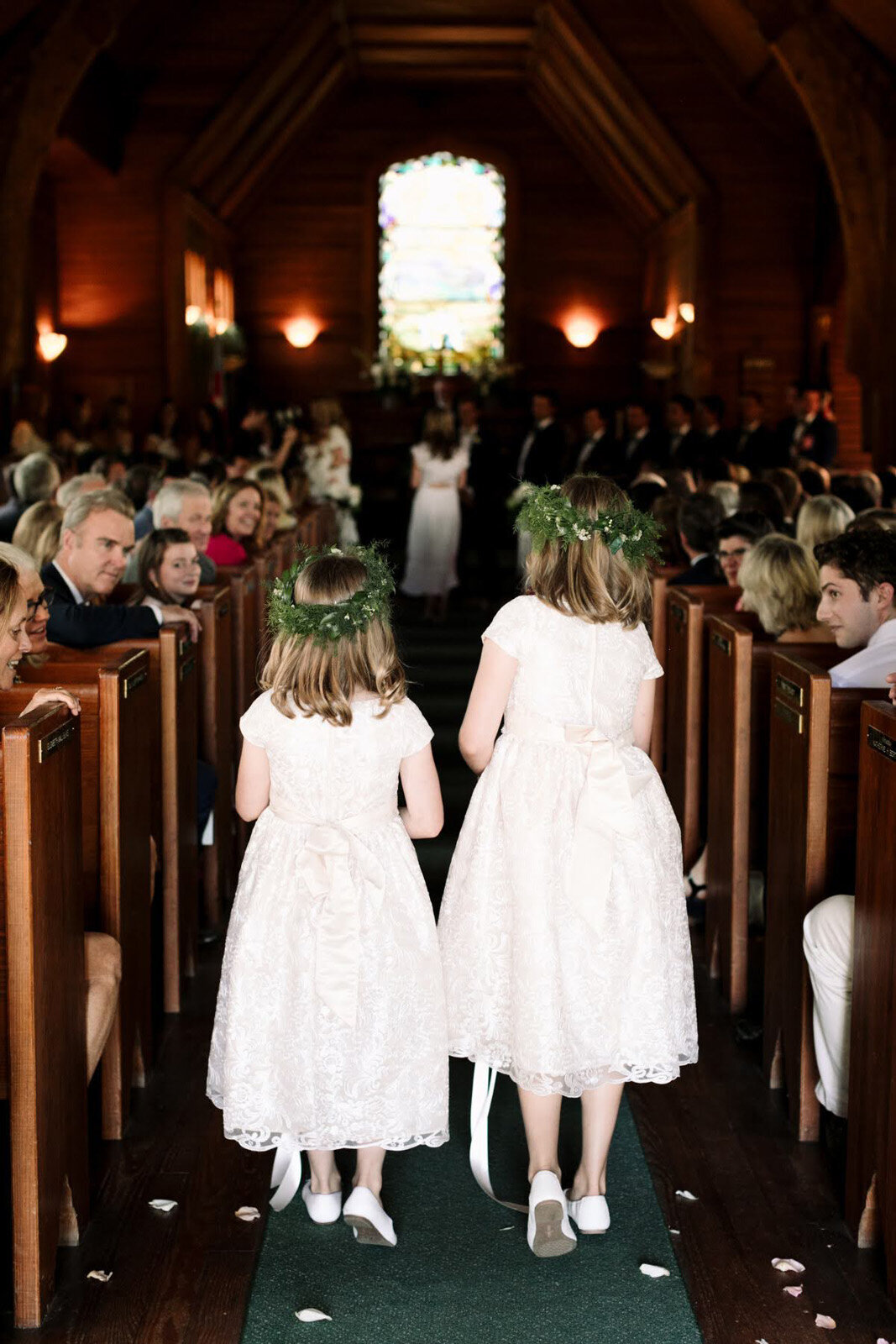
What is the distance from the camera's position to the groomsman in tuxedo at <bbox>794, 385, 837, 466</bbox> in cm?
1122

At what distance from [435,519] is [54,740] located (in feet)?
28.5

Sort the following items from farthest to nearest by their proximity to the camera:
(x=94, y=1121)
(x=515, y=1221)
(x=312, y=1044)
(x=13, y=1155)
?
(x=94, y=1121), (x=515, y=1221), (x=312, y=1044), (x=13, y=1155)

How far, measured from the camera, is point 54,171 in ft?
46.1

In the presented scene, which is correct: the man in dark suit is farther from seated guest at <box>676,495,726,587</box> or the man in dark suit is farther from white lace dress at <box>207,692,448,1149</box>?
seated guest at <box>676,495,726,587</box>

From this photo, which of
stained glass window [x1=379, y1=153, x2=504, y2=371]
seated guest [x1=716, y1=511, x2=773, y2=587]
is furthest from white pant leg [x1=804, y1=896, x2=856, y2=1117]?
stained glass window [x1=379, y1=153, x2=504, y2=371]

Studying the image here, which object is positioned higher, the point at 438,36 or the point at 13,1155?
the point at 438,36

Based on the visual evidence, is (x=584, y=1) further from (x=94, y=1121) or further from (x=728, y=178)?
(x=94, y=1121)

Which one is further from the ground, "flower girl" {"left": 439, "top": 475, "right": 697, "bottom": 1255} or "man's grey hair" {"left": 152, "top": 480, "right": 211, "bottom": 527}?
"man's grey hair" {"left": 152, "top": 480, "right": 211, "bottom": 527}

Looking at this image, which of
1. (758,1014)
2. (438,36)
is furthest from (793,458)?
(758,1014)

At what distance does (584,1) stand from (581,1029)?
1226cm

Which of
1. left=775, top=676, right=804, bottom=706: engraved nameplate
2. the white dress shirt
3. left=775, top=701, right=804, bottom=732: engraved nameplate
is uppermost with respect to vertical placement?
the white dress shirt

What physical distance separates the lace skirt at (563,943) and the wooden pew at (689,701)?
198cm

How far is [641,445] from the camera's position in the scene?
1224 centimetres

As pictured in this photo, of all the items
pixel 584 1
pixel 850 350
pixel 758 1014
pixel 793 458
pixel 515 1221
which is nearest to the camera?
pixel 515 1221
